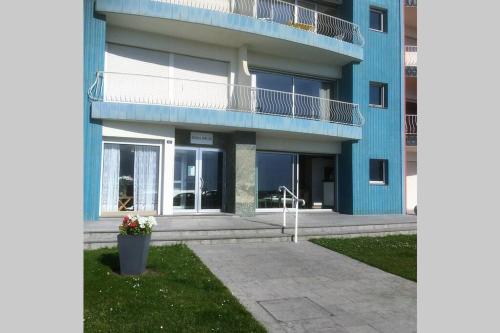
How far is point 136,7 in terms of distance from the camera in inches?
466

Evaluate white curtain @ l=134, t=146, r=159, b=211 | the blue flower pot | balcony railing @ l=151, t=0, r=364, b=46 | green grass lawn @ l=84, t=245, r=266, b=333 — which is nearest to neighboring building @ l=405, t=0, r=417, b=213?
balcony railing @ l=151, t=0, r=364, b=46

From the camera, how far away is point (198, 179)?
13922 millimetres

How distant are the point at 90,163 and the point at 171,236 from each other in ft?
13.3

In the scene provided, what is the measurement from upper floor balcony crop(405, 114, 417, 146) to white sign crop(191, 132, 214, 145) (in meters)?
9.26

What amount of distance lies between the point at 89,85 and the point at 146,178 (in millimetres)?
3374

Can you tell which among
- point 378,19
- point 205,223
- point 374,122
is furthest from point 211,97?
point 378,19

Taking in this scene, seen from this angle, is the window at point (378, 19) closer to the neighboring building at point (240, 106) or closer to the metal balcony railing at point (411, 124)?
the neighboring building at point (240, 106)

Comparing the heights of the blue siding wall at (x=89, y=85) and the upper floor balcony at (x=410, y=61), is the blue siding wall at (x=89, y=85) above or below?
below

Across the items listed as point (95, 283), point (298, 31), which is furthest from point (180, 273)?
point (298, 31)

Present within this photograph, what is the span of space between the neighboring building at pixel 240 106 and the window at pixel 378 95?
4cm

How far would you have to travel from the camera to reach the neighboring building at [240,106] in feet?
40.2

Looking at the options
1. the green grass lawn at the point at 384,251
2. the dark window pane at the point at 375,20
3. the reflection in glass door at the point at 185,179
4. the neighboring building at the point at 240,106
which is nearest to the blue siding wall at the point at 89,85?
the neighboring building at the point at 240,106

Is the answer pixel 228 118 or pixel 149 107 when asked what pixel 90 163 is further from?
pixel 228 118

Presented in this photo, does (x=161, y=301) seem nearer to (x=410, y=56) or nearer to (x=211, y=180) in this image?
(x=211, y=180)
